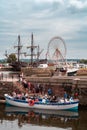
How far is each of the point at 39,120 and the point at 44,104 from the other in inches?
154

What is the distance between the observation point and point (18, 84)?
133ft

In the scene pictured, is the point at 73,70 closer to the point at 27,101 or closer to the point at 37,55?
the point at 27,101

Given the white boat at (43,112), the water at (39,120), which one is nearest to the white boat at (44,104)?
the white boat at (43,112)

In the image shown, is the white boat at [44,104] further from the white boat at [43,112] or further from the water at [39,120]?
the water at [39,120]

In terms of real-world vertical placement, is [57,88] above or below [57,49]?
below

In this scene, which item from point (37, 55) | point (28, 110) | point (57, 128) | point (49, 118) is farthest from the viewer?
point (37, 55)

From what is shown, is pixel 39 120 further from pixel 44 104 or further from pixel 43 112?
pixel 44 104

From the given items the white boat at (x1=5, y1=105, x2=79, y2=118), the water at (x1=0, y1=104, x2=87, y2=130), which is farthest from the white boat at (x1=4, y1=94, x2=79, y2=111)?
the water at (x1=0, y1=104, x2=87, y2=130)

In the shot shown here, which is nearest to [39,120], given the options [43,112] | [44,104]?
[43,112]

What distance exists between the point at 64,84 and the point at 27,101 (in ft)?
14.4

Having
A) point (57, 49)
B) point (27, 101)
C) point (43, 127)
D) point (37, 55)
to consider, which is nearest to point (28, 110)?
point (27, 101)

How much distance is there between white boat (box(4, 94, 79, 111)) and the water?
0.58 meters

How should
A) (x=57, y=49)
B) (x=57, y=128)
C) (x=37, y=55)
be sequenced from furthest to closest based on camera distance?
(x=37, y=55)
(x=57, y=49)
(x=57, y=128)

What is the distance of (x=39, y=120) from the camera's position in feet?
108
